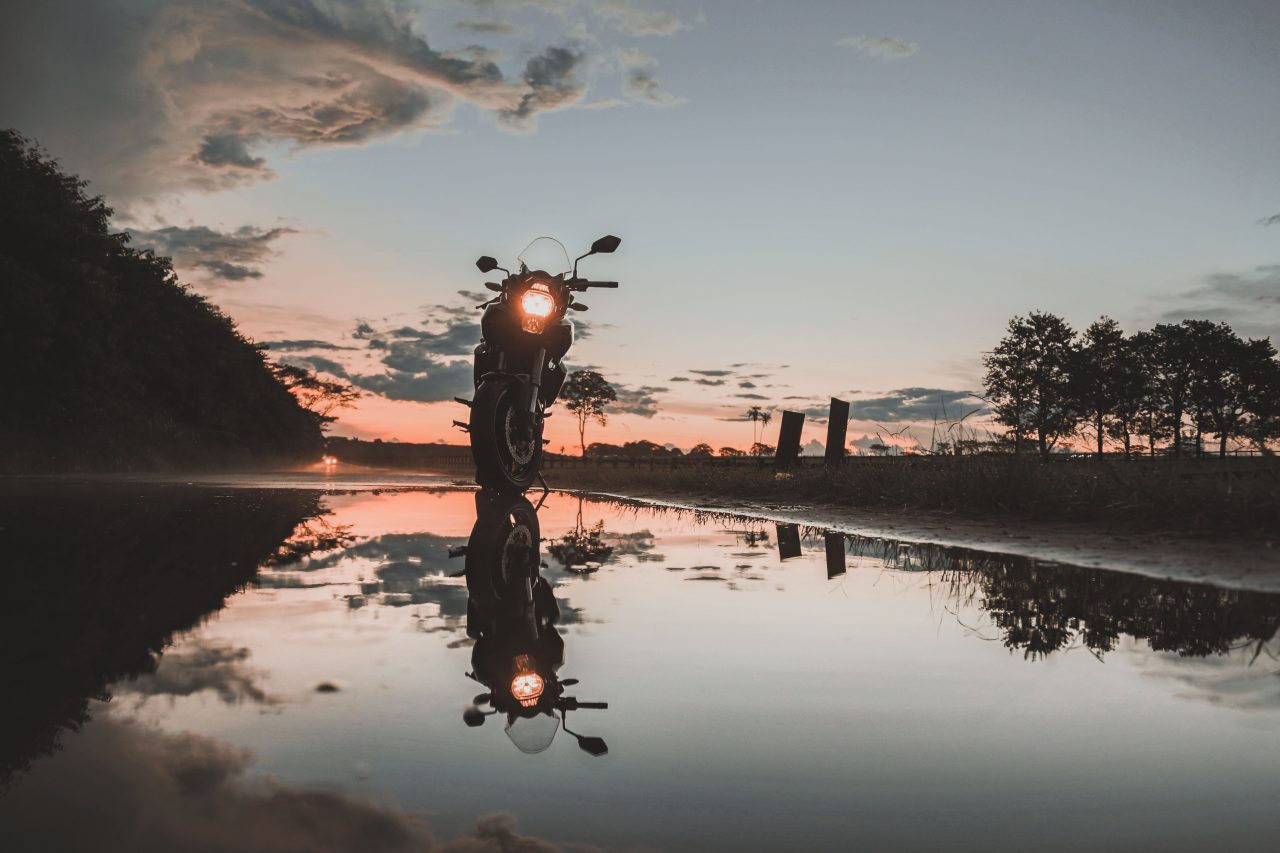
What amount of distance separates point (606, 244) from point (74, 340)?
23.0 meters

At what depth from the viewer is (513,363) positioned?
10.1 meters

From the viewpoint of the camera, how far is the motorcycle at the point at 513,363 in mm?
9477

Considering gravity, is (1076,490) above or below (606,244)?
below

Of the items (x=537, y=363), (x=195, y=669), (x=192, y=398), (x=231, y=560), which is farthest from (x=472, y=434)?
(x=192, y=398)

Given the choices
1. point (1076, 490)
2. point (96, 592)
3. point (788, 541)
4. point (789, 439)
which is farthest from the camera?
point (789, 439)

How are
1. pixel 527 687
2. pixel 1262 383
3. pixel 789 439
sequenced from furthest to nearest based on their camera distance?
1. pixel 1262 383
2. pixel 789 439
3. pixel 527 687

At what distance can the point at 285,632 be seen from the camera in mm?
3156

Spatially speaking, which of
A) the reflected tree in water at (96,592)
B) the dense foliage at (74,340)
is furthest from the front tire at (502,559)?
the dense foliage at (74,340)

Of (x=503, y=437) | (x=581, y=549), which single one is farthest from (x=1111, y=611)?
(x=503, y=437)

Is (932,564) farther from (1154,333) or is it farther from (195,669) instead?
(1154,333)

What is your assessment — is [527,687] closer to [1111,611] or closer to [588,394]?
[1111,611]

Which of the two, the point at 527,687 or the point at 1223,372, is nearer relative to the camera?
the point at 527,687

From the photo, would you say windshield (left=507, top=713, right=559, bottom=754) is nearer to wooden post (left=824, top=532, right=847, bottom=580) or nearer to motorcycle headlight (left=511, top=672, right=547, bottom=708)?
motorcycle headlight (left=511, top=672, right=547, bottom=708)

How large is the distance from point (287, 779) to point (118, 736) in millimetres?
502
